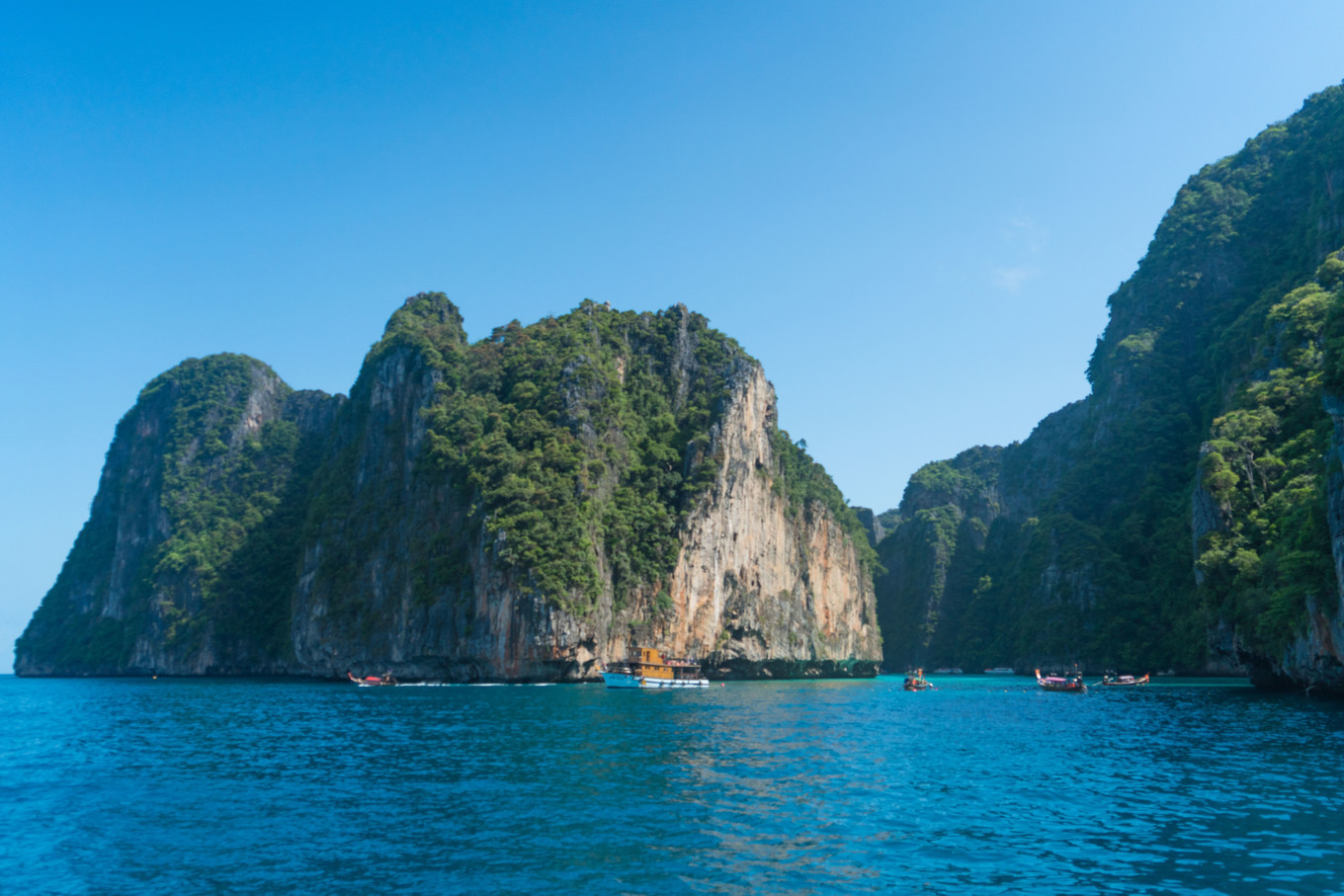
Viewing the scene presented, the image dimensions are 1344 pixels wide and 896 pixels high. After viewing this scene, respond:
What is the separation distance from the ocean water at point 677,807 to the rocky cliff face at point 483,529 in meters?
40.2

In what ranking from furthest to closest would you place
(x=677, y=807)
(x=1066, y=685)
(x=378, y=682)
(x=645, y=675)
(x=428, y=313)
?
(x=428, y=313) < (x=378, y=682) < (x=645, y=675) < (x=1066, y=685) < (x=677, y=807)

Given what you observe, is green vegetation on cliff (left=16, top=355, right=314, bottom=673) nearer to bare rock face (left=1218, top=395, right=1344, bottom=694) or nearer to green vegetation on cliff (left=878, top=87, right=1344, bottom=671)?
green vegetation on cliff (left=878, top=87, right=1344, bottom=671)

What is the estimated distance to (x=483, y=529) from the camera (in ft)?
259

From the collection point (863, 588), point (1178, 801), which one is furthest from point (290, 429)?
point (1178, 801)

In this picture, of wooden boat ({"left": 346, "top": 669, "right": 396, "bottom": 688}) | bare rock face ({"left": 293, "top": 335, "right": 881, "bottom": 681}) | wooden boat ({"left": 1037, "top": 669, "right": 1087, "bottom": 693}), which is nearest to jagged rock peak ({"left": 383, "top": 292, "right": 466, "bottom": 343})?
bare rock face ({"left": 293, "top": 335, "right": 881, "bottom": 681})

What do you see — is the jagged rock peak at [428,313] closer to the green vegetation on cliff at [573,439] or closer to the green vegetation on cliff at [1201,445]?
the green vegetation on cliff at [573,439]

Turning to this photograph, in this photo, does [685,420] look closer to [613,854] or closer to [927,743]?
[927,743]

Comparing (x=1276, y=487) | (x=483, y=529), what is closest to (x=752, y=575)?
(x=483, y=529)

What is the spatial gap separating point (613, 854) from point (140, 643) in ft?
467

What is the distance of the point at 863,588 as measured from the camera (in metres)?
154

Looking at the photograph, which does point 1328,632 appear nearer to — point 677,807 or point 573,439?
point 677,807

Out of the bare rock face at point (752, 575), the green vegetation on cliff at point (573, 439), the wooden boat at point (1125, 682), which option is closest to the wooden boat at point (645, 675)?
the green vegetation on cliff at point (573, 439)

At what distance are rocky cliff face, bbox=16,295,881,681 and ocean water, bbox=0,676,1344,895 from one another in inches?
1581

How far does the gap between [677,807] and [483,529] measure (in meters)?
61.8
